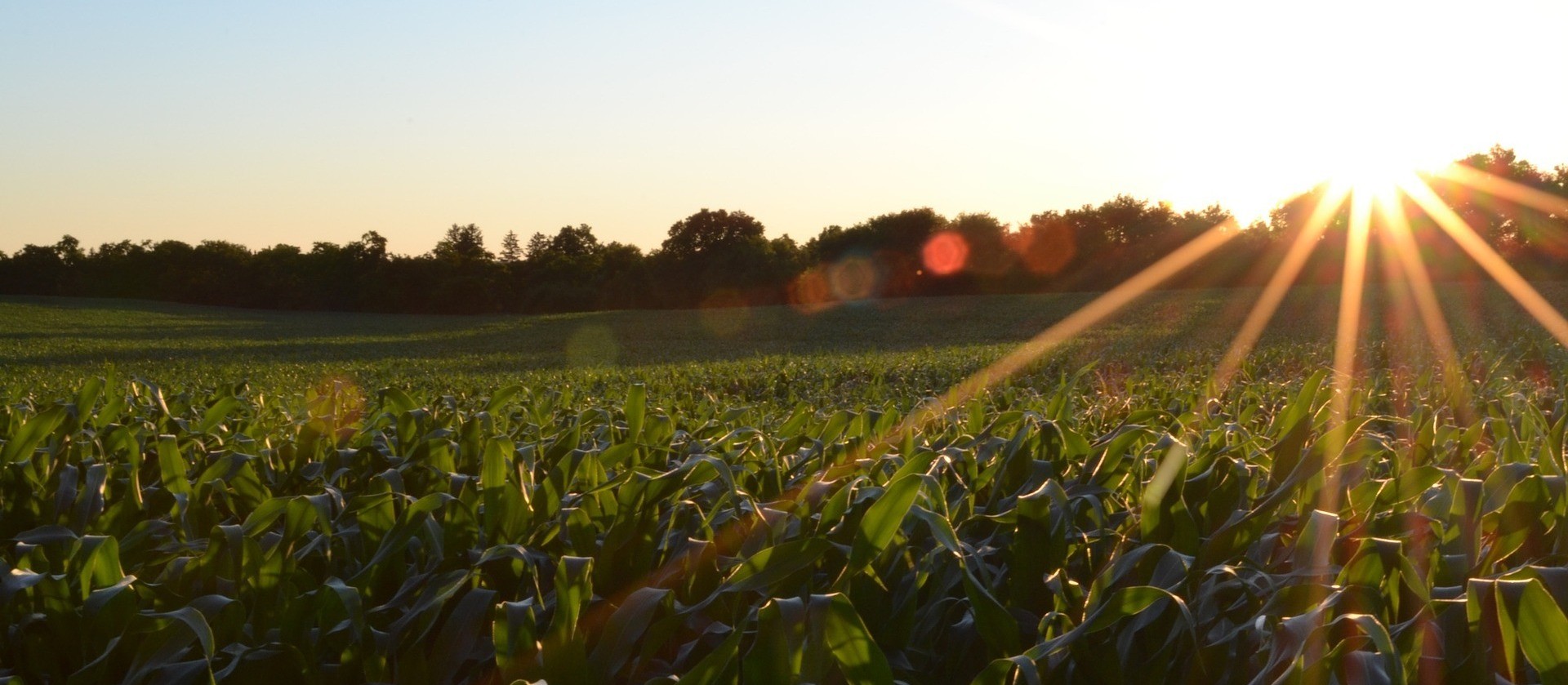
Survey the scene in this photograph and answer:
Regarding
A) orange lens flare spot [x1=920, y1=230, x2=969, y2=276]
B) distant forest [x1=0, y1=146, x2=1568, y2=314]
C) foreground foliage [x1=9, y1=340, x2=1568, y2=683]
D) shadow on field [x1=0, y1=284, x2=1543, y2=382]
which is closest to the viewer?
foreground foliage [x1=9, y1=340, x2=1568, y2=683]

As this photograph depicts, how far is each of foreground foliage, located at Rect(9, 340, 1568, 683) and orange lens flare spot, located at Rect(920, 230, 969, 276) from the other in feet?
224

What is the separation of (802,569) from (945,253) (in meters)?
71.6

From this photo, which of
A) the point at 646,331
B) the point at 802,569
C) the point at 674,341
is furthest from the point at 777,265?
the point at 802,569

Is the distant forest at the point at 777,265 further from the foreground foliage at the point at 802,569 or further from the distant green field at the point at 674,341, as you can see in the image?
the foreground foliage at the point at 802,569

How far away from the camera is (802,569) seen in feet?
4.42

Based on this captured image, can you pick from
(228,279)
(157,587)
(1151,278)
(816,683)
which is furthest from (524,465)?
(228,279)

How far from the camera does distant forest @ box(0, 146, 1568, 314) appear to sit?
63.5m

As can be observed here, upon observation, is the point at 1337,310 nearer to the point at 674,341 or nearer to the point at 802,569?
the point at 674,341

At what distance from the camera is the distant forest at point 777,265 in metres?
63.5

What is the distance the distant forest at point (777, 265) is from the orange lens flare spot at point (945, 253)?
0.31ft

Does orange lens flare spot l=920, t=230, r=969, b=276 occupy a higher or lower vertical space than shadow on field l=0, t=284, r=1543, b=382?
higher

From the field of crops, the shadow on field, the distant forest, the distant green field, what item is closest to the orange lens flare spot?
the distant forest

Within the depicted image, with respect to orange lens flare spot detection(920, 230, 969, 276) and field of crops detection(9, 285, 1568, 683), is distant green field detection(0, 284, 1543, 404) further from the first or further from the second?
orange lens flare spot detection(920, 230, 969, 276)

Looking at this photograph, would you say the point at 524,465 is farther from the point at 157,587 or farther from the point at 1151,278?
the point at 1151,278
